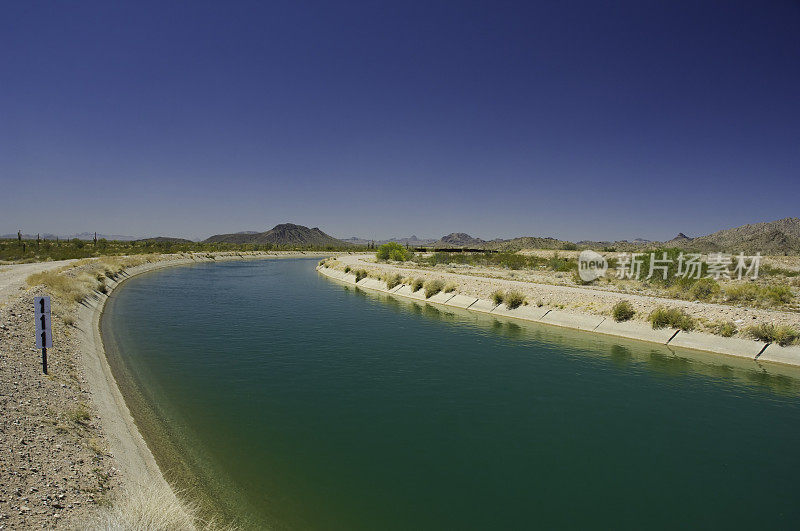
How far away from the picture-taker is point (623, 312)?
877 inches

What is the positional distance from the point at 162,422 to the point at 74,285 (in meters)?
19.1

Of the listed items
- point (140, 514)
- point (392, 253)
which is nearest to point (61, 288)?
point (140, 514)

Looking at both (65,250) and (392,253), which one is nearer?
(65,250)

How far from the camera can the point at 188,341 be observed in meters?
18.2

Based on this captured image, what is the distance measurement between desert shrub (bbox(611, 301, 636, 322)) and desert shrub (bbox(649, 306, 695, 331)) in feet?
3.47

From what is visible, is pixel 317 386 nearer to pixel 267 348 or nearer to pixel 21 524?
pixel 267 348

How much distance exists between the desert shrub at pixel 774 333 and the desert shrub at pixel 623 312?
499cm

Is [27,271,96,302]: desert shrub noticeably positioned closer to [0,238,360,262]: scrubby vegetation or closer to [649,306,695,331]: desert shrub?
[649,306,695,331]: desert shrub

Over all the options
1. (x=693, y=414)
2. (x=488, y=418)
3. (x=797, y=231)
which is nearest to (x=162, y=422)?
(x=488, y=418)

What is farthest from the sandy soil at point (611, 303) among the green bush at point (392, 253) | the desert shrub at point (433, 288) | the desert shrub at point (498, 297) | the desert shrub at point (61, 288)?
the green bush at point (392, 253)

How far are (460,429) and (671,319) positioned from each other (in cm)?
1617

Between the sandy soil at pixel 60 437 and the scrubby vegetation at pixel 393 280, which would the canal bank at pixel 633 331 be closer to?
the scrubby vegetation at pixel 393 280

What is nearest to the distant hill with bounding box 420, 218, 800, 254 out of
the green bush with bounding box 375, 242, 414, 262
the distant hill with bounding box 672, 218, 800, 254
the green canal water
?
the distant hill with bounding box 672, 218, 800, 254

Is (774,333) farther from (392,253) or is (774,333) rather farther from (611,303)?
(392,253)
